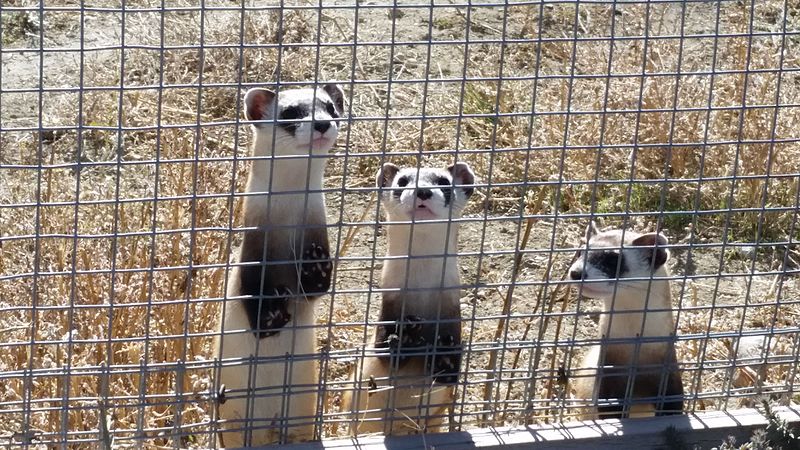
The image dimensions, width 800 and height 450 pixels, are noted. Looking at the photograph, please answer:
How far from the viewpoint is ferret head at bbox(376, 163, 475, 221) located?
17.2ft

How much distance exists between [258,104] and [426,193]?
0.86 metres

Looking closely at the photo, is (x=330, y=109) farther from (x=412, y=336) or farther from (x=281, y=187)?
(x=412, y=336)

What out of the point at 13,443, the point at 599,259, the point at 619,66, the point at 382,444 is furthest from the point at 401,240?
the point at 619,66

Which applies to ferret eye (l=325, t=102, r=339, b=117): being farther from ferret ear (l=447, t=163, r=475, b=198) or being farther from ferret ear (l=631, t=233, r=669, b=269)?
ferret ear (l=631, t=233, r=669, b=269)

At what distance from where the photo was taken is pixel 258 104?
5.45m

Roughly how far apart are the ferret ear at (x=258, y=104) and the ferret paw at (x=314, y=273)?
24.2 inches

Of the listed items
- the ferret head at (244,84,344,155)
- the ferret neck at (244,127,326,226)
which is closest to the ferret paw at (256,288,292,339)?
the ferret neck at (244,127,326,226)

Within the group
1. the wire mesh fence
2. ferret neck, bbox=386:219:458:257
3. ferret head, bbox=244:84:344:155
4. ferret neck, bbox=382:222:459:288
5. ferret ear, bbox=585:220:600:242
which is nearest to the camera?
the wire mesh fence

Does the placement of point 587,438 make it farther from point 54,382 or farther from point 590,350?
point 54,382

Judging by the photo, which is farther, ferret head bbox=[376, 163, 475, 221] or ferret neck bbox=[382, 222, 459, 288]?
ferret neck bbox=[382, 222, 459, 288]

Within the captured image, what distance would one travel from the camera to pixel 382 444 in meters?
4.59

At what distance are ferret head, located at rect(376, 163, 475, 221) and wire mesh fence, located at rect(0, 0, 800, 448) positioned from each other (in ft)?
0.16

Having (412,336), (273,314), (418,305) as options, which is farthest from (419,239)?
(273,314)

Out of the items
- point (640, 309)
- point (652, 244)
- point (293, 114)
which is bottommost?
point (640, 309)
